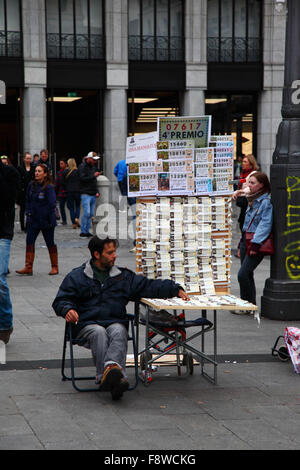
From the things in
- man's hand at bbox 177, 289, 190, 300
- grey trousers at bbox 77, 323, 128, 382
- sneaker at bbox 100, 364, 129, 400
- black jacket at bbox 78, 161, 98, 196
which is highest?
black jacket at bbox 78, 161, 98, 196

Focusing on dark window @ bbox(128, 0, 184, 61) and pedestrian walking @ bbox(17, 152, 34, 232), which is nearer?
pedestrian walking @ bbox(17, 152, 34, 232)

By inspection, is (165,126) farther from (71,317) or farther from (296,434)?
(296,434)

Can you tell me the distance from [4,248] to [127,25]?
23796mm

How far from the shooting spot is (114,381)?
230 inches

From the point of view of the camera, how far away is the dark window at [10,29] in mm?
29031

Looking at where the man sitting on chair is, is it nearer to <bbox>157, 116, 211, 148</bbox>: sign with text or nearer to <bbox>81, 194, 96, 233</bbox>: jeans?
<bbox>157, 116, 211, 148</bbox>: sign with text

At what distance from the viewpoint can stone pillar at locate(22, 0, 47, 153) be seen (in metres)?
29.0

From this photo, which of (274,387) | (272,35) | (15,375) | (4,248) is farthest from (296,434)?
(272,35)

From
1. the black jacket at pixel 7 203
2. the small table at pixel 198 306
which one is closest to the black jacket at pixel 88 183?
the black jacket at pixel 7 203

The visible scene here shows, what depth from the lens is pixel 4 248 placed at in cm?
768

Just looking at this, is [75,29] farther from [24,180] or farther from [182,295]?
[182,295]

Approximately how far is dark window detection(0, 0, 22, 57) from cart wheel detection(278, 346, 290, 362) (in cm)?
2390

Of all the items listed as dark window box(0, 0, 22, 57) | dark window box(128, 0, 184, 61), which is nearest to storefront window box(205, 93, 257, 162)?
dark window box(128, 0, 184, 61)

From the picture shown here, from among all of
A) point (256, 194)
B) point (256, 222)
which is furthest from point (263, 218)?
point (256, 194)
